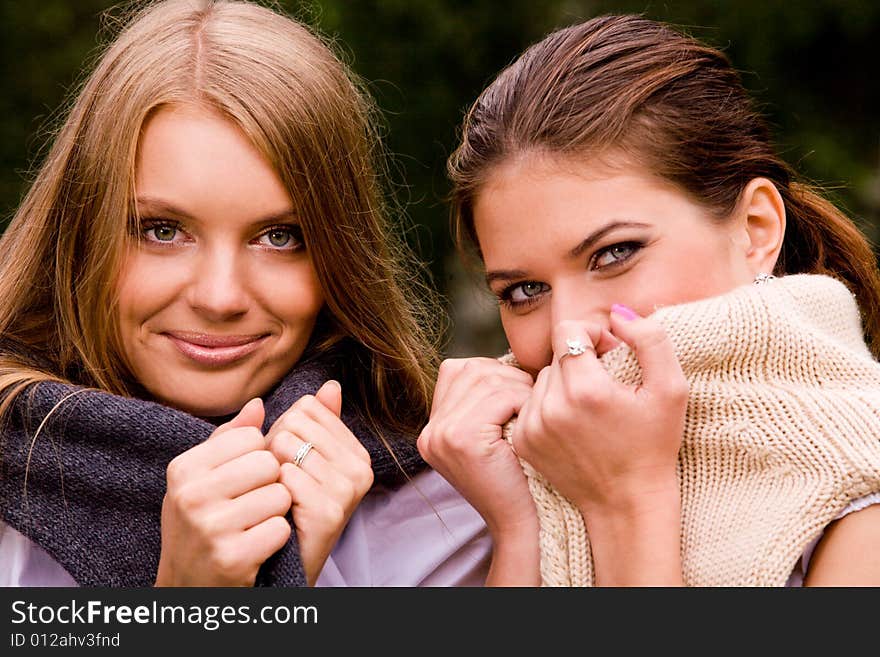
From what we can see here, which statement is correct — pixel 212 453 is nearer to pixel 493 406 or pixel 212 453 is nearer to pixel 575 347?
pixel 493 406

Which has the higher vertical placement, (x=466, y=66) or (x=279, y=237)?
(x=279, y=237)

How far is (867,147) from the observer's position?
20.6 feet

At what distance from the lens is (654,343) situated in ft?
6.70

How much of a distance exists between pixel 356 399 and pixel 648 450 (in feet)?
2.95

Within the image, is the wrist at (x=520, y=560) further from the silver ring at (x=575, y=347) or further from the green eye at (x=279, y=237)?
the green eye at (x=279, y=237)

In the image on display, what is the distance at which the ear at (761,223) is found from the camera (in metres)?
2.34

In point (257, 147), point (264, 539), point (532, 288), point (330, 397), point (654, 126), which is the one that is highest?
point (654, 126)

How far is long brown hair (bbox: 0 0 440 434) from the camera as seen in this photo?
240cm

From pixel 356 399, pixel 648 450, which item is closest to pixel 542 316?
pixel 648 450

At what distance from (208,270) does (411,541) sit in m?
0.76

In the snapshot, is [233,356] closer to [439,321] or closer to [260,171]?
[260,171]

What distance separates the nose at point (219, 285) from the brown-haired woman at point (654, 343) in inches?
18.0

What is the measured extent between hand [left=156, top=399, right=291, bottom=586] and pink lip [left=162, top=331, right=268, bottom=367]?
1.06ft

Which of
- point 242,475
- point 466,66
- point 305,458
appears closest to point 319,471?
point 305,458
